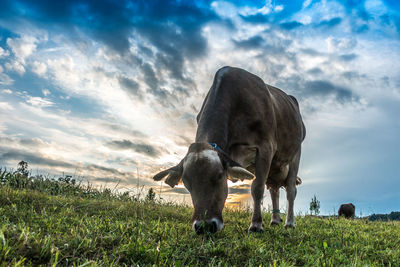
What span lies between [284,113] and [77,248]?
5839 mm

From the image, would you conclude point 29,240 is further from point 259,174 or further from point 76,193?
point 76,193

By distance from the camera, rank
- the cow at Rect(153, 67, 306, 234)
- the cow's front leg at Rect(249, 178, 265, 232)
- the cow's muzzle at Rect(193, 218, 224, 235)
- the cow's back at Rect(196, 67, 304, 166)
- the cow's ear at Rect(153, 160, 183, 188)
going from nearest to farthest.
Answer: the cow's muzzle at Rect(193, 218, 224, 235) < the cow at Rect(153, 67, 306, 234) < the cow's ear at Rect(153, 160, 183, 188) < the cow's front leg at Rect(249, 178, 265, 232) < the cow's back at Rect(196, 67, 304, 166)

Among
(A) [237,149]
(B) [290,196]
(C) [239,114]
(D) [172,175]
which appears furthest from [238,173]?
(B) [290,196]

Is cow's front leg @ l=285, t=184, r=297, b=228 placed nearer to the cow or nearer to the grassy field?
the cow

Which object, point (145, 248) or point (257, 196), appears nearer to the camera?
point (145, 248)

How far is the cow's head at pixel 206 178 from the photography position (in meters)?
4.29

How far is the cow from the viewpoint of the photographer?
459cm

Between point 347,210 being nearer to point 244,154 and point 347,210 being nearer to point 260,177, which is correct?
point 260,177

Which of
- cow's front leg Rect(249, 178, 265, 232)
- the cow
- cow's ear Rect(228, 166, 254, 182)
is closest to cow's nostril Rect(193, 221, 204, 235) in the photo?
the cow

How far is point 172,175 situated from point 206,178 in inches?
28.9

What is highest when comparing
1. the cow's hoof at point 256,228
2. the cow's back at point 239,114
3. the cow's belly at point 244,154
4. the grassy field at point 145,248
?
the cow's back at point 239,114

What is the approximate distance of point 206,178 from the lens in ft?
15.0

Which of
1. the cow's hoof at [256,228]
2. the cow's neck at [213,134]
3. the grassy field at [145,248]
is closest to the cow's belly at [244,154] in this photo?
the cow's neck at [213,134]

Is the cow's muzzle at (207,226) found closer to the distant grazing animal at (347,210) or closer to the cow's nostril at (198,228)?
the cow's nostril at (198,228)
